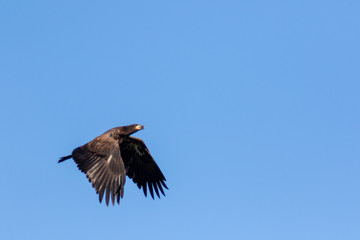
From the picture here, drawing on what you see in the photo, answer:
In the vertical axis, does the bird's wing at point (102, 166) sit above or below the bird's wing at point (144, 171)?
below

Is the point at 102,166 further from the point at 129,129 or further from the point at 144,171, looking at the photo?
the point at 144,171

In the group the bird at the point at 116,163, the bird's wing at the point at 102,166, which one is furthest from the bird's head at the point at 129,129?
the bird's wing at the point at 102,166

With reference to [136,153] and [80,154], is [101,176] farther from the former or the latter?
[136,153]

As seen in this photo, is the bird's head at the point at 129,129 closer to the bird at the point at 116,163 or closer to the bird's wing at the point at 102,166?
the bird at the point at 116,163

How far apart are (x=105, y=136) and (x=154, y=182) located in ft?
9.65

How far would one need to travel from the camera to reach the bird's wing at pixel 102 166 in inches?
668

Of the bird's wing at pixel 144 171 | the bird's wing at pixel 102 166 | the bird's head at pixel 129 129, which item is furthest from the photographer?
the bird's wing at pixel 144 171

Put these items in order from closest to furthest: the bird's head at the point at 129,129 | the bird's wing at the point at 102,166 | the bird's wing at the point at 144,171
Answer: the bird's wing at the point at 102,166 → the bird's head at the point at 129,129 → the bird's wing at the point at 144,171

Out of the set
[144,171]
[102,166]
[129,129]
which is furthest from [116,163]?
[144,171]

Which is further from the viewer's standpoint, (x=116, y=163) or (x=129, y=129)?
(x=129, y=129)

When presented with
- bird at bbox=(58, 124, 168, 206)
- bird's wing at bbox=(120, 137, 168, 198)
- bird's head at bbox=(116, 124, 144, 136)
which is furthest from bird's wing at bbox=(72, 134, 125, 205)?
bird's wing at bbox=(120, 137, 168, 198)

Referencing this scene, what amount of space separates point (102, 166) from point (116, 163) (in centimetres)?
43

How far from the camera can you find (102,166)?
57.2ft

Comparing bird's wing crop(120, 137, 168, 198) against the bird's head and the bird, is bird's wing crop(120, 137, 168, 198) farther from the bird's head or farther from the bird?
the bird's head
